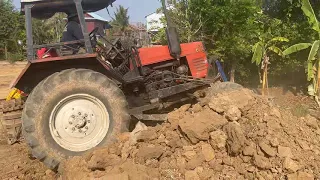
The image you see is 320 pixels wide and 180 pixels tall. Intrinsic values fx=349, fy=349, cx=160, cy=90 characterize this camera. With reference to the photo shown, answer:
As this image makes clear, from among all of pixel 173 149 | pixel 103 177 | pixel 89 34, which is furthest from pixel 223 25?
pixel 103 177

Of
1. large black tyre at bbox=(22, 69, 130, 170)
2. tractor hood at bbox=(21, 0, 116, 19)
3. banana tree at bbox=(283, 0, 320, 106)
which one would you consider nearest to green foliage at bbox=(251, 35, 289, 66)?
banana tree at bbox=(283, 0, 320, 106)

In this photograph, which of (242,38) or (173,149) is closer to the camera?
(173,149)

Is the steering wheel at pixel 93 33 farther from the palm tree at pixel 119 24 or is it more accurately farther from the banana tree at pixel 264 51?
the banana tree at pixel 264 51

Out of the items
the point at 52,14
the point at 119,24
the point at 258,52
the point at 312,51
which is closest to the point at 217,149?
the point at 52,14

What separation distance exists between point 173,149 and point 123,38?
8.26ft

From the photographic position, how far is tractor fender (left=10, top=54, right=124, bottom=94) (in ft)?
17.0

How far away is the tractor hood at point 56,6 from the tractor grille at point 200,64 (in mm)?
1960

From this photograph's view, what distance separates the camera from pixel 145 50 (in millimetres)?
6293

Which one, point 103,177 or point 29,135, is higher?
point 29,135

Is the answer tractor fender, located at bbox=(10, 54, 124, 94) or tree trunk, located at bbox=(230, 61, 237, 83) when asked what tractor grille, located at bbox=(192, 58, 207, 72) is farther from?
tree trunk, located at bbox=(230, 61, 237, 83)

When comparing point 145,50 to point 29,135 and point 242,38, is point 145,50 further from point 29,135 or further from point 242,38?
point 242,38

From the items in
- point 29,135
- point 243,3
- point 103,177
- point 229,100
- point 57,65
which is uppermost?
point 243,3

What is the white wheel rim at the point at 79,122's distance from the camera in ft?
16.5

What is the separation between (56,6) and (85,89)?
1502 mm
